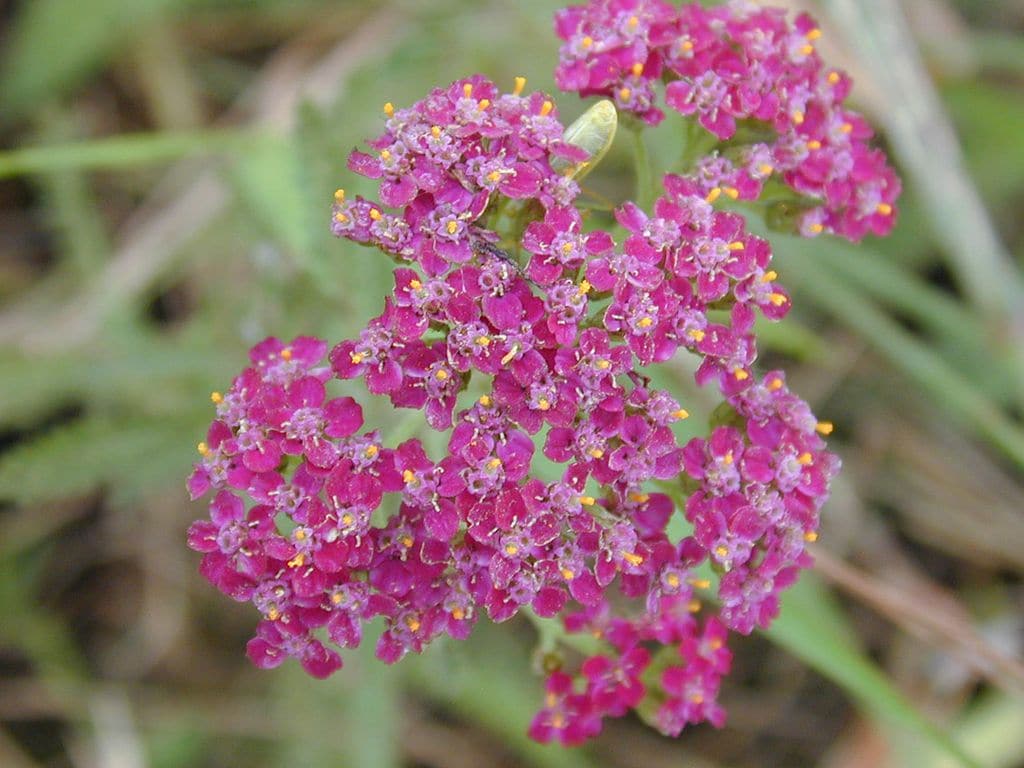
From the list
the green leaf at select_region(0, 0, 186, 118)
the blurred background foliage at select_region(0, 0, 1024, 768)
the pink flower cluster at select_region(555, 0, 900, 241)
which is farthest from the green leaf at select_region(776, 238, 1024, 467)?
the green leaf at select_region(0, 0, 186, 118)

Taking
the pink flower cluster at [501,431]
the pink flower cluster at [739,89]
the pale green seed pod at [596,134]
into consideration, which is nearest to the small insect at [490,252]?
the pink flower cluster at [501,431]

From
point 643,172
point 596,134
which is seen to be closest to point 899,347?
point 643,172

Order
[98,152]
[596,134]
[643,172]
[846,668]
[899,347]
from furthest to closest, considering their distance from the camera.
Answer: [899,347]
[98,152]
[846,668]
[643,172]
[596,134]

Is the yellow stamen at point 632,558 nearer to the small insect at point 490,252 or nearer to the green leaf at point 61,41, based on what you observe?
the small insect at point 490,252

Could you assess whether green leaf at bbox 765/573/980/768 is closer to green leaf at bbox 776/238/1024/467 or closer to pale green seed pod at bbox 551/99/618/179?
green leaf at bbox 776/238/1024/467

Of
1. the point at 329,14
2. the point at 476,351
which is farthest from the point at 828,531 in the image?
the point at 329,14

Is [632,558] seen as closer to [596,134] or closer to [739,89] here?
[596,134]
